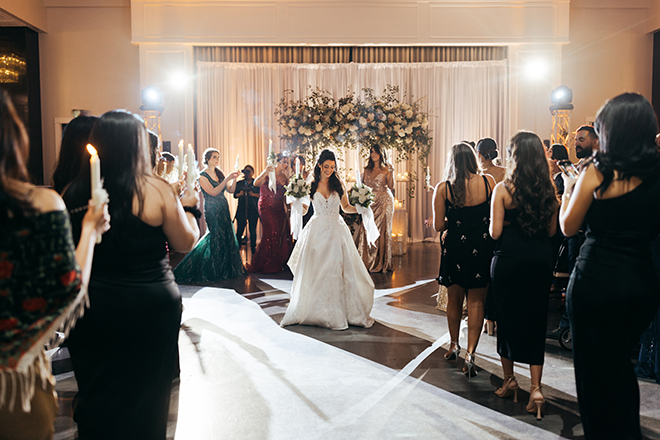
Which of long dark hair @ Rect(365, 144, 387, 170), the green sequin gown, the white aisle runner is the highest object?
long dark hair @ Rect(365, 144, 387, 170)

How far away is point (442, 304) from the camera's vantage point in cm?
546

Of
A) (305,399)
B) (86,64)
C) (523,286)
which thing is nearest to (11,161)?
(305,399)

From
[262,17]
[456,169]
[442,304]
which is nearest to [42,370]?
[456,169]

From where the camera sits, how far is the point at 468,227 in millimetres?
3670

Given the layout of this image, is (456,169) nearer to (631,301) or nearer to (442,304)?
(631,301)

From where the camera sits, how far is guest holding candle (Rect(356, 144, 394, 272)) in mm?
7586

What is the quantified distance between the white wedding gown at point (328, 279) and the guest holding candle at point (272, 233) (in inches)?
111

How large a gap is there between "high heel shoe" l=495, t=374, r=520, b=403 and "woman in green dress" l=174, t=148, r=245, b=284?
4.59 meters

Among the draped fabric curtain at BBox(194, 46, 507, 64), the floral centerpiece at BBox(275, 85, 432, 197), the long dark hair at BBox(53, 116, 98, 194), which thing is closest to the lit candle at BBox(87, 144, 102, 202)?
the long dark hair at BBox(53, 116, 98, 194)

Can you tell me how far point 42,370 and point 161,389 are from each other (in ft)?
2.31

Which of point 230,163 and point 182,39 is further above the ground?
point 182,39

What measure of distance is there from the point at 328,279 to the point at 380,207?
3.11 m

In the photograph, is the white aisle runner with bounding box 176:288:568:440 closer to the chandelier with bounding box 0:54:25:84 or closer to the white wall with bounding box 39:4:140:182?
the white wall with bounding box 39:4:140:182

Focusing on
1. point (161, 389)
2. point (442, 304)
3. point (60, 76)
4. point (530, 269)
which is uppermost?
point (60, 76)
